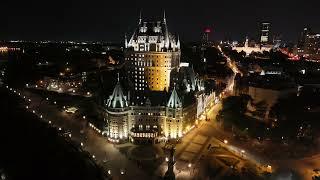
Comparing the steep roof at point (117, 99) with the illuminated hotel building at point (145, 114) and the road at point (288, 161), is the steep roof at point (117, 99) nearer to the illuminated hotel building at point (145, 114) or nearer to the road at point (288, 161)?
the illuminated hotel building at point (145, 114)

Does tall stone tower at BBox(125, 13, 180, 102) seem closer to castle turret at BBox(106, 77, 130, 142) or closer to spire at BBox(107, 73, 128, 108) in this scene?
spire at BBox(107, 73, 128, 108)

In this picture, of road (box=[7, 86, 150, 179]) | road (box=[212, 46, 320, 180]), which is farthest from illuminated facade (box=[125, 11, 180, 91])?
road (box=[212, 46, 320, 180])

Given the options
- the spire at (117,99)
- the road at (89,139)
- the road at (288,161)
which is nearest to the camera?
the road at (89,139)

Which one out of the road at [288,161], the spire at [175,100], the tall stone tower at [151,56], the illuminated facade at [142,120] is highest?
the tall stone tower at [151,56]

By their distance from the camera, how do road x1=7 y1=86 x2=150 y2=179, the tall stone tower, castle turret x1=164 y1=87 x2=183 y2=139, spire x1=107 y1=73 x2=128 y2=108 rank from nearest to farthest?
road x1=7 y1=86 x2=150 y2=179 < spire x1=107 y1=73 x2=128 y2=108 < castle turret x1=164 y1=87 x2=183 y2=139 < the tall stone tower

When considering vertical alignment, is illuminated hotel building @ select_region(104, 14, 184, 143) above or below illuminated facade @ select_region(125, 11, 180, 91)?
below

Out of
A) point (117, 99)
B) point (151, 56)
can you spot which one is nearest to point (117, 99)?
point (117, 99)

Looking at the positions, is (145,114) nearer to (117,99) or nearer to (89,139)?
(117,99)

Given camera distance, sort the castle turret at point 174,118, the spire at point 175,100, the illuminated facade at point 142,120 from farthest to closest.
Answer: the castle turret at point 174,118 < the spire at point 175,100 < the illuminated facade at point 142,120

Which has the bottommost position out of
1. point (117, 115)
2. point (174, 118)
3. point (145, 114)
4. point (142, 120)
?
point (142, 120)

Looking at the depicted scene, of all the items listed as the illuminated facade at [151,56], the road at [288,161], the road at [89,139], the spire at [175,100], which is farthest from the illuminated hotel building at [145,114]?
the road at [288,161]

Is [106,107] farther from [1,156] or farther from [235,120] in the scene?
[235,120]

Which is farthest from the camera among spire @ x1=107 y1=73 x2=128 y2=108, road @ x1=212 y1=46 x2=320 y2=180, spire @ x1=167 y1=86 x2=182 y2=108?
spire @ x1=167 y1=86 x2=182 y2=108

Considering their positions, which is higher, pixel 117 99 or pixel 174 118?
pixel 117 99
